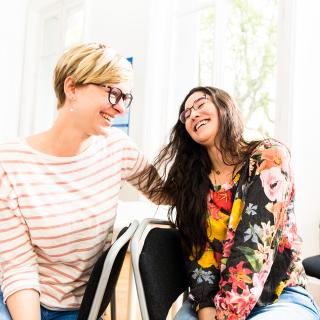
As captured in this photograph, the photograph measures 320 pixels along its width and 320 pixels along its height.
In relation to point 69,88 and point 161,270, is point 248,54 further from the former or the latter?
point 161,270

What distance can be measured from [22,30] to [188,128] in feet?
18.9

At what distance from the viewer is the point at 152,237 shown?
1020 millimetres

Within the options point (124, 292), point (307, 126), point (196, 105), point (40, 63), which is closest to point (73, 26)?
point (40, 63)

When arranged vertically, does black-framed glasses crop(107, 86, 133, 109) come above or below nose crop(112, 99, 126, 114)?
above

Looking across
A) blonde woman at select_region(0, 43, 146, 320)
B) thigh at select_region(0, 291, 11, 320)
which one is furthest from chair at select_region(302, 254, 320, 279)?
thigh at select_region(0, 291, 11, 320)

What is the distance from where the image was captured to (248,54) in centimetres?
326

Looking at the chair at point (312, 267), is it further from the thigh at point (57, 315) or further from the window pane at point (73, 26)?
the window pane at point (73, 26)

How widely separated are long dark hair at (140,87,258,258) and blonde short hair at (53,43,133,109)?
0.28m

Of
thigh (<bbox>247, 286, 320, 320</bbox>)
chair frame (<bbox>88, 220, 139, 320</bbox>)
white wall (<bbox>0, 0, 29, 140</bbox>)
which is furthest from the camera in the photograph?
white wall (<bbox>0, 0, 29, 140</bbox>)

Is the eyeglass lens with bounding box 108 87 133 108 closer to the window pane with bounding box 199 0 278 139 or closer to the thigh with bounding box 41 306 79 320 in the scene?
the thigh with bounding box 41 306 79 320

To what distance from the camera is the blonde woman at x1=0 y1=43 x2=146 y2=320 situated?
1.00 metres

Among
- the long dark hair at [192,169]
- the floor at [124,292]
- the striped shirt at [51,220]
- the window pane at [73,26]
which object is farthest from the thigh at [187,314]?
the window pane at [73,26]

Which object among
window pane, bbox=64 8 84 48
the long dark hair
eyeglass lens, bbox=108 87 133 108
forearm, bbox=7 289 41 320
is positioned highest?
window pane, bbox=64 8 84 48

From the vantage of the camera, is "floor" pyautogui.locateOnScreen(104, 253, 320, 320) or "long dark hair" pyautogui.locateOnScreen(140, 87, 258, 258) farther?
"floor" pyautogui.locateOnScreen(104, 253, 320, 320)
